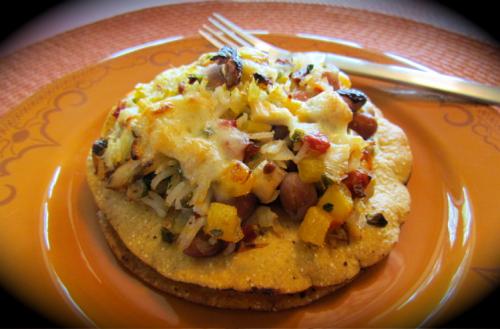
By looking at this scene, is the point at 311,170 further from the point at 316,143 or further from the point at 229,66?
the point at 229,66

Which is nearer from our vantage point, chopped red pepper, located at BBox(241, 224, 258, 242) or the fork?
chopped red pepper, located at BBox(241, 224, 258, 242)

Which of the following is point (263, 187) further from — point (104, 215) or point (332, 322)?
point (104, 215)

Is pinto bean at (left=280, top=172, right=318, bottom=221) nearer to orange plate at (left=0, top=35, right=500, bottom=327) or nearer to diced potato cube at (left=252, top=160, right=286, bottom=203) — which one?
diced potato cube at (left=252, top=160, right=286, bottom=203)

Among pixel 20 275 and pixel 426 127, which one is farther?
pixel 426 127

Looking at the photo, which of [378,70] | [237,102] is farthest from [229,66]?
[378,70]

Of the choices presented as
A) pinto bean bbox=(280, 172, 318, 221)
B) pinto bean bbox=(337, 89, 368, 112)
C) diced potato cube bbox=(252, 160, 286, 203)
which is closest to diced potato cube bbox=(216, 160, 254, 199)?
diced potato cube bbox=(252, 160, 286, 203)

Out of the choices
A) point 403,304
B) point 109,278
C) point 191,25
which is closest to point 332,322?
point 403,304
